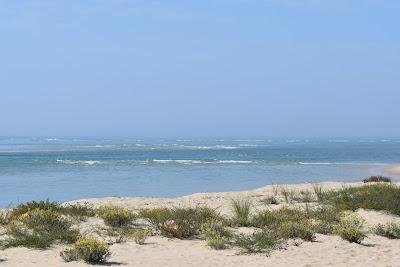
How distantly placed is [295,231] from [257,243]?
1382 mm

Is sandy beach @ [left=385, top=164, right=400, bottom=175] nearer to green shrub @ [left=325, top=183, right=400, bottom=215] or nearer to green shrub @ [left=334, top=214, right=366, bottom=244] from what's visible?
green shrub @ [left=325, top=183, right=400, bottom=215]

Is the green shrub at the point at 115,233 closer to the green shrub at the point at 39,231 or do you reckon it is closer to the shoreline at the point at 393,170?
the green shrub at the point at 39,231

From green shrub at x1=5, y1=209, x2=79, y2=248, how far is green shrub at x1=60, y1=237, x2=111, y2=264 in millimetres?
1263

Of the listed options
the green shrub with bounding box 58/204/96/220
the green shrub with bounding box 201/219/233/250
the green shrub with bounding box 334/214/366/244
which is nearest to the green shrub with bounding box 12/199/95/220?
the green shrub with bounding box 58/204/96/220

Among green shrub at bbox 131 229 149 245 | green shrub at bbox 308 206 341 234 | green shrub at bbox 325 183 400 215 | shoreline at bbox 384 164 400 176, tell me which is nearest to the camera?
green shrub at bbox 131 229 149 245

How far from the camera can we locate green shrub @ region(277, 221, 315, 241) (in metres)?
12.6

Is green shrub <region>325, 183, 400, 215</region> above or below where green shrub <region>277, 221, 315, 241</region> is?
above

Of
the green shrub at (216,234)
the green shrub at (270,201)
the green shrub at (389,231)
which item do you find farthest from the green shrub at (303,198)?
the green shrub at (216,234)

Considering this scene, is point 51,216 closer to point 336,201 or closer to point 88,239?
point 88,239

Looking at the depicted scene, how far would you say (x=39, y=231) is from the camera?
494 inches

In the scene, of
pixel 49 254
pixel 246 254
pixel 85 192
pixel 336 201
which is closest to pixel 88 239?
pixel 49 254

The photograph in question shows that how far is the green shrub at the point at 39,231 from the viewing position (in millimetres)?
11602

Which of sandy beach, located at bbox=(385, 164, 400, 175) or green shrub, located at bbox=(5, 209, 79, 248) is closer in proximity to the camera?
green shrub, located at bbox=(5, 209, 79, 248)

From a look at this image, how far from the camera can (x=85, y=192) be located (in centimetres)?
2997
